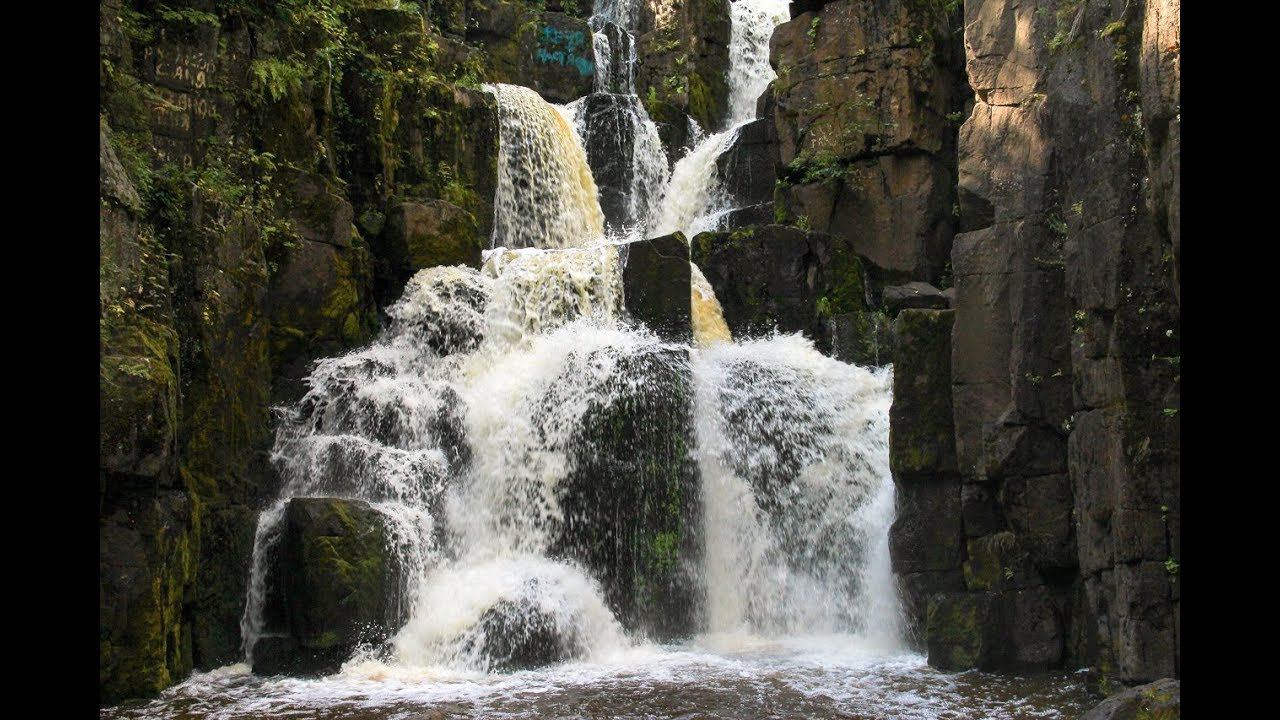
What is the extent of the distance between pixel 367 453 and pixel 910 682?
5.95 metres

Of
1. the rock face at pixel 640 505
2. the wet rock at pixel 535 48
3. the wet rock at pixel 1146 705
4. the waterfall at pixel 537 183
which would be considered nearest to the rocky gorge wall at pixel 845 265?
the waterfall at pixel 537 183

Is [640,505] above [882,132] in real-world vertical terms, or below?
below

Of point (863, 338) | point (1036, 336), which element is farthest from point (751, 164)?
point (1036, 336)

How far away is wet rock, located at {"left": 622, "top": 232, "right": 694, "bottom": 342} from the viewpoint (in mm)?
14477

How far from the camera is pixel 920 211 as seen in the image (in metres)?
16.4

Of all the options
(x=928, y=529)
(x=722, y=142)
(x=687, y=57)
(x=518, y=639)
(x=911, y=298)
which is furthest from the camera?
(x=687, y=57)

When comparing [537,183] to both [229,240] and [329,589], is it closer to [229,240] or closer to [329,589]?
[229,240]

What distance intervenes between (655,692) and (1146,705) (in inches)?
162

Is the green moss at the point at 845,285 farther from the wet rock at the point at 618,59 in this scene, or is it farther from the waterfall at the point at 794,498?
the wet rock at the point at 618,59

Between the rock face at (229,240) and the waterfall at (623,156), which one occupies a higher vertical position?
the waterfall at (623,156)

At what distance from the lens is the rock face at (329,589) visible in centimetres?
1038

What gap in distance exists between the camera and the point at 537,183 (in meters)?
17.7

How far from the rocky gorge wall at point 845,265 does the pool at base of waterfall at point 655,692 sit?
17.6 inches
